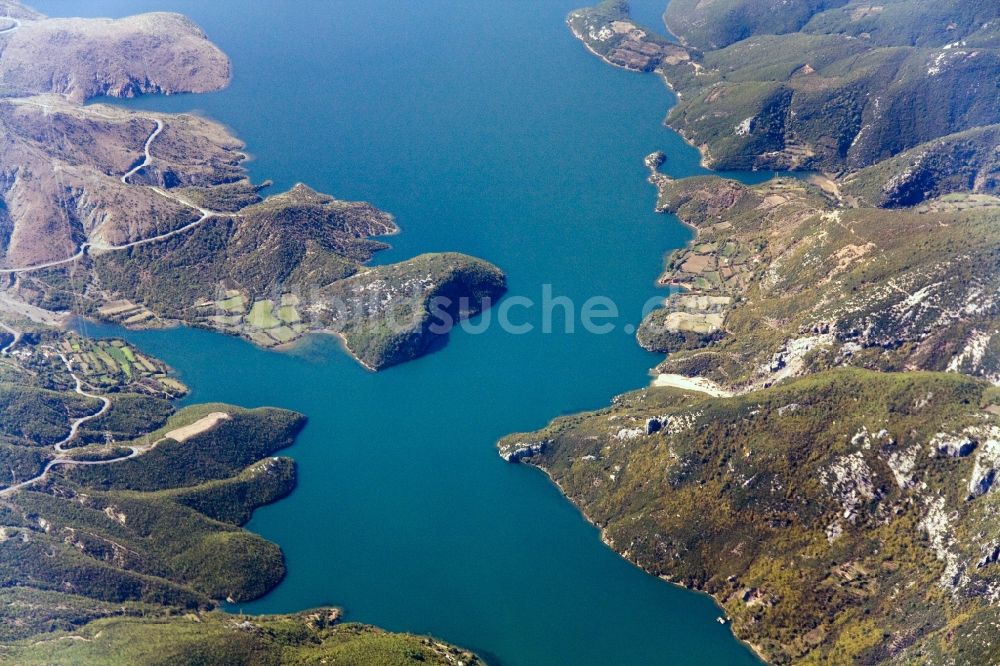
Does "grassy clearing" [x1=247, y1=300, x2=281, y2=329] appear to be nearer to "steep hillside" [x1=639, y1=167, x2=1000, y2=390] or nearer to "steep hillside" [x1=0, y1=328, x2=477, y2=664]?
"steep hillside" [x1=0, y1=328, x2=477, y2=664]

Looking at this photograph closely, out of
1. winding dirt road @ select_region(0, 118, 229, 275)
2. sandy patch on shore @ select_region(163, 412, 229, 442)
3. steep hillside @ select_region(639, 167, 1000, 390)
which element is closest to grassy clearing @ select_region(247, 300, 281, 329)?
winding dirt road @ select_region(0, 118, 229, 275)

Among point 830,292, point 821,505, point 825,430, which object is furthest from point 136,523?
point 830,292

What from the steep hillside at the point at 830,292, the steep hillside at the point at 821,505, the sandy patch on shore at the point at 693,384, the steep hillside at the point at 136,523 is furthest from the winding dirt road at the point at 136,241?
the sandy patch on shore at the point at 693,384

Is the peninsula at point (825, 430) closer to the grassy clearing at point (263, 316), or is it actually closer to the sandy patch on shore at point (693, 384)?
the sandy patch on shore at point (693, 384)

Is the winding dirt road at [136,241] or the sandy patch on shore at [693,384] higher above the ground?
the sandy patch on shore at [693,384]

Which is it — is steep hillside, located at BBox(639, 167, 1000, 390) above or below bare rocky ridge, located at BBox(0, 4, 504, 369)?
above

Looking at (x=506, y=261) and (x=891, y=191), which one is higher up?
(x=891, y=191)

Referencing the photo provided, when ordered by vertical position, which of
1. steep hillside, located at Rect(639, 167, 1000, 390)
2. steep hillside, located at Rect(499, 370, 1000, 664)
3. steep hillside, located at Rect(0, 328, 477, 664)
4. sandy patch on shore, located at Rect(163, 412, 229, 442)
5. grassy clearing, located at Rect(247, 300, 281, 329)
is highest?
steep hillside, located at Rect(639, 167, 1000, 390)

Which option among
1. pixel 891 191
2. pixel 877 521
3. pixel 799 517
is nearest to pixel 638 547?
pixel 799 517

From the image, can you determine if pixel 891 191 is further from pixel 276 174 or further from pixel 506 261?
pixel 276 174

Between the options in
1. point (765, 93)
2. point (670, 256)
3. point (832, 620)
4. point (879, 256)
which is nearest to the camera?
point (832, 620)

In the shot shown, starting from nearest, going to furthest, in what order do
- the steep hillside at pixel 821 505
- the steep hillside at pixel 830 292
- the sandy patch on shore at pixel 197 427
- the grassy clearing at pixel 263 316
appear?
1. the steep hillside at pixel 821 505
2. the steep hillside at pixel 830 292
3. the sandy patch on shore at pixel 197 427
4. the grassy clearing at pixel 263 316
